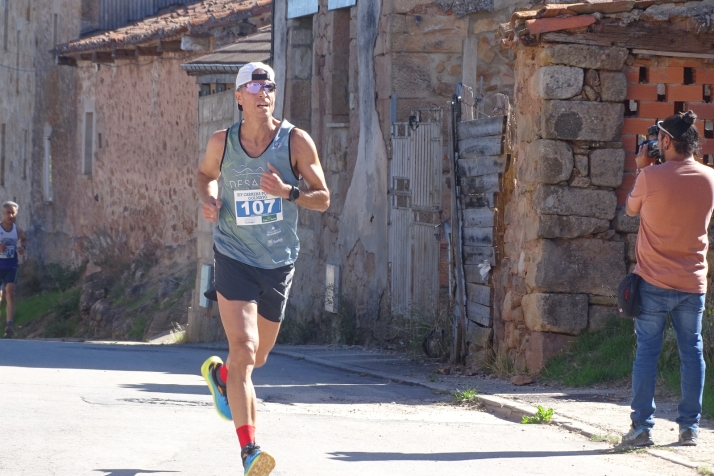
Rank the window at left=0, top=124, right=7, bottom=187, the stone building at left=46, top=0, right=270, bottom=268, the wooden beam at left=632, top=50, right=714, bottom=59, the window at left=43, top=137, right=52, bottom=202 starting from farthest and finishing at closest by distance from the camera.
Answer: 1. the window at left=0, top=124, right=7, bottom=187
2. the window at left=43, top=137, right=52, bottom=202
3. the stone building at left=46, top=0, right=270, bottom=268
4. the wooden beam at left=632, top=50, right=714, bottom=59

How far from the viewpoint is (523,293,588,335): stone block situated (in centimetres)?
866

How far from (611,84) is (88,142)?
21.0m

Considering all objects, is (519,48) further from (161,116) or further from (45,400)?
(161,116)

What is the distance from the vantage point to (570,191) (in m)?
8.68

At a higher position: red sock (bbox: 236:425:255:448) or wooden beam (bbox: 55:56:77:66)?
wooden beam (bbox: 55:56:77:66)

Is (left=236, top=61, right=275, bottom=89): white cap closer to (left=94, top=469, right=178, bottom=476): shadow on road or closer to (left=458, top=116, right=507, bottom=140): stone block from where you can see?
(left=94, top=469, right=178, bottom=476): shadow on road

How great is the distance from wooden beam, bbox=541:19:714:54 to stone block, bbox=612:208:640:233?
4.15ft

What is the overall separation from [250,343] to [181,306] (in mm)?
15944

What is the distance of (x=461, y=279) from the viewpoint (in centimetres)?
989

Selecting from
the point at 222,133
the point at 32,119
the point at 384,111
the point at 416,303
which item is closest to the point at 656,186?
the point at 222,133

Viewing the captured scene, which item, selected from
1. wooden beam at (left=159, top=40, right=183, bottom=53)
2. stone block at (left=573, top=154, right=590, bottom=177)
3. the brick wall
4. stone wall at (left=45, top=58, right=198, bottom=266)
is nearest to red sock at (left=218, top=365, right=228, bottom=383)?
stone block at (left=573, top=154, right=590, bottom=177)

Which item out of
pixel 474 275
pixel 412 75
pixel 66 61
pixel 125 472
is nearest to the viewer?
pixel 125 472

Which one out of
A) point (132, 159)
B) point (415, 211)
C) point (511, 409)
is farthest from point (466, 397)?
point (132, 159)

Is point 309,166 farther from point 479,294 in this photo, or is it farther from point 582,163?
point 479,294
